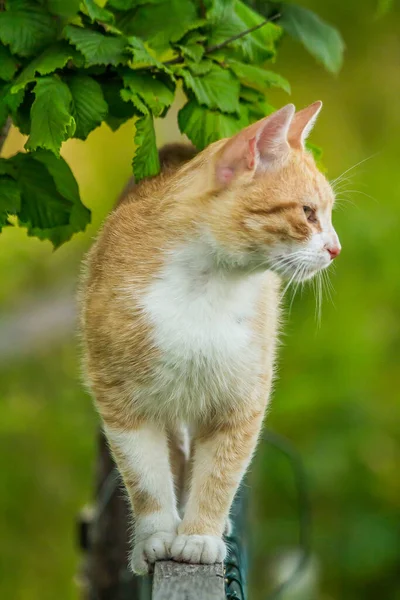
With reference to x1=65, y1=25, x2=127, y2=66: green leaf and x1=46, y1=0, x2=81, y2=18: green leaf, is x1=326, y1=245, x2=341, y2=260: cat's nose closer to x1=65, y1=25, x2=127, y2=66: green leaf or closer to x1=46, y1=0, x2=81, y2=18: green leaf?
x1=65, y1=25, x2=127, y2=66: green leaf

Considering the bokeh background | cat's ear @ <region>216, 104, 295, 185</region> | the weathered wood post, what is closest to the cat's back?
cat's ear @ <region>216, 104, 295, 185</region>

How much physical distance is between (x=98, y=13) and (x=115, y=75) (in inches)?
9.1

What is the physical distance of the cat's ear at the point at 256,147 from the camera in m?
3.27

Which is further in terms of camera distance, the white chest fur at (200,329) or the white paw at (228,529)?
the white paw at (228,529)

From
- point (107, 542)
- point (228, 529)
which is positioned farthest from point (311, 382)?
point (228, 529)

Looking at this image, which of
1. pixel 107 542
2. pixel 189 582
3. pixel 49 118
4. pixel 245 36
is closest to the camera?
pixel 189 582

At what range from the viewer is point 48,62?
323cm

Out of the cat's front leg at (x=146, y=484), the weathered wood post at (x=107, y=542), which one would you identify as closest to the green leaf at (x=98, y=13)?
the cat's front leg at (x=146, y=484)

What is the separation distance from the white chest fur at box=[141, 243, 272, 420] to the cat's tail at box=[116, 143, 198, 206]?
56cm

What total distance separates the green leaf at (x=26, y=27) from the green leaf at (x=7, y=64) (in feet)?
0.12

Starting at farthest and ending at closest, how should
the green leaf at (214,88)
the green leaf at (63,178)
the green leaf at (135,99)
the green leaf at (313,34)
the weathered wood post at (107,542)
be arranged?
1. the weathered wood post at (107,542)
2. the green leaf at (313,34)
3. the green leaf at (63,178)
4. the green leaf at (214,88)
5. the green leaf at (135,99)

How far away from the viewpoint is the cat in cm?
341

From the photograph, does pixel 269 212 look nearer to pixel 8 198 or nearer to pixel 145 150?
pixel 145 150

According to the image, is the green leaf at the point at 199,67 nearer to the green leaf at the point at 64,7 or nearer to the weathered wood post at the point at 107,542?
the green leaf at the point at 64,7
